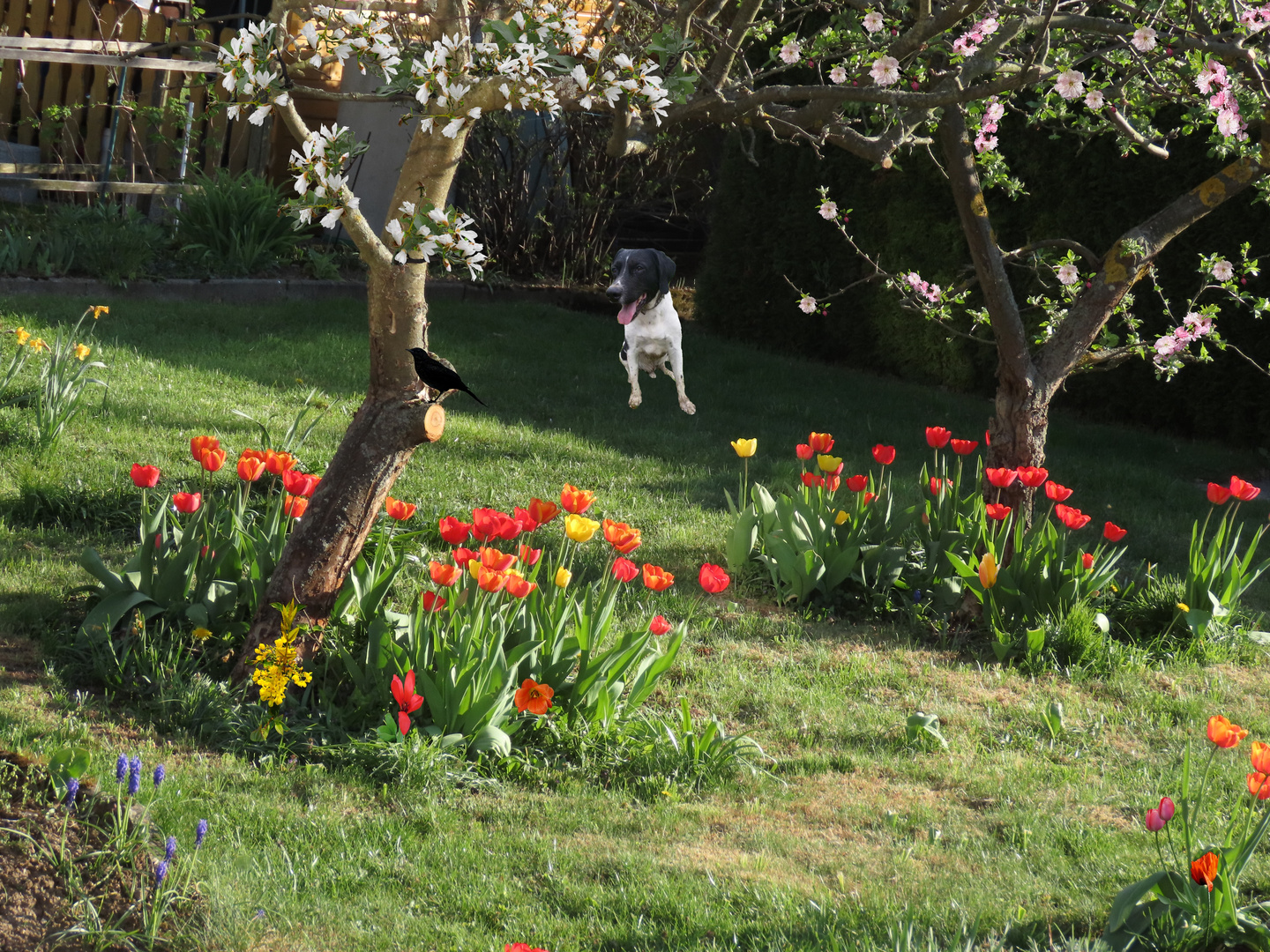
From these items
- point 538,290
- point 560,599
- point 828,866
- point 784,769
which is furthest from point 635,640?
point 538,290

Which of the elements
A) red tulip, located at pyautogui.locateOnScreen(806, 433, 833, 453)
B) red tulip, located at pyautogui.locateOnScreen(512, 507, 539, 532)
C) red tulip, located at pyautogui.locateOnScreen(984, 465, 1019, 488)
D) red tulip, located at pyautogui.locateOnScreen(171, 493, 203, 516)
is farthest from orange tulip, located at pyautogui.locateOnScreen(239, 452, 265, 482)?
red tulip, located at pyautogui.locateOnScreen(984, 465, 1019, 488)

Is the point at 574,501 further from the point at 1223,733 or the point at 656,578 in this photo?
the point at 1223,733

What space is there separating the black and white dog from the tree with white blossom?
0.33 metres

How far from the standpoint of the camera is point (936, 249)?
909 centimetres

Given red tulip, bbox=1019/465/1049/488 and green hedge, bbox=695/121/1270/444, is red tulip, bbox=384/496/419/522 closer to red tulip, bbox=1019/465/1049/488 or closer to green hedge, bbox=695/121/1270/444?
red tulip, bbox=1019/465/1049/488

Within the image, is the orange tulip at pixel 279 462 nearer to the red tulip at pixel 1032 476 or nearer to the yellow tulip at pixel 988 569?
the yellow tulip at pixel 988 569

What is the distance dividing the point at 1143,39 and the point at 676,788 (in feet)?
8.57

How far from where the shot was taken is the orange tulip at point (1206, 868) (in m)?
2.29

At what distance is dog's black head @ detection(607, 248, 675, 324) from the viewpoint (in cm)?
317

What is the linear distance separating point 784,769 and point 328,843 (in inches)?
50.7

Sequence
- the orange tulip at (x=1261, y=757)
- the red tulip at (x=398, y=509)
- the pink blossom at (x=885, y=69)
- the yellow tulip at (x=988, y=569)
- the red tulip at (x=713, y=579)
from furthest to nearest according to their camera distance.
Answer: the yellow tulip at (x=988, y=569)
the pink blossom at (x=885, y=69)
the red tulip at (x=398, y=509)
the red tulip at (x=713, y=579)
the orange tulip at (x=1261, y=757)

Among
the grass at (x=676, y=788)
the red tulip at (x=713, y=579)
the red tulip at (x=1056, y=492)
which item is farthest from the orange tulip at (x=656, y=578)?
the red tulip at (x=1056, y=492)

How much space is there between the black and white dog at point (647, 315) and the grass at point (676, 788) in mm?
1051

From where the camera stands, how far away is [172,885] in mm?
2432
